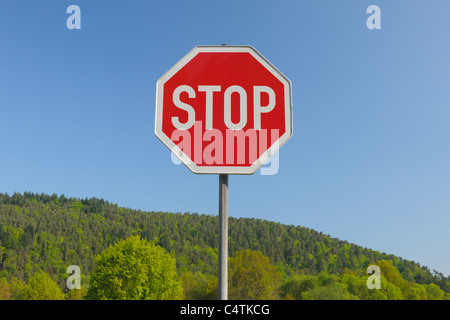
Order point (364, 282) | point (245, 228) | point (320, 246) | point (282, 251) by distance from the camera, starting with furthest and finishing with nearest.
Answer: point (245, 228) → point (320, 246) → point (282, 251) → point (364, 282)

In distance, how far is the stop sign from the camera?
131 inches

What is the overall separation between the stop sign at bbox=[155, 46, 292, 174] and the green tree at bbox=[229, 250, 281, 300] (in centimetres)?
6045

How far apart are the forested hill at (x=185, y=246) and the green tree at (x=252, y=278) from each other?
223 ft

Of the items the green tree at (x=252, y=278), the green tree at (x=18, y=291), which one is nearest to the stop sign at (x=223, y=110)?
the green tree at (x=252, y=278)

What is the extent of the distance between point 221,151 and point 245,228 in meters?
181

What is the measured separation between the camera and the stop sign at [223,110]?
332 centimetres

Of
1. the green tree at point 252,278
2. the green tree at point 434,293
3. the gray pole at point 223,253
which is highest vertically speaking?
the gray pole at point 223,253

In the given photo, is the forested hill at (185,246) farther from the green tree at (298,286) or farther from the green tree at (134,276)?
the green tree at (134,276)

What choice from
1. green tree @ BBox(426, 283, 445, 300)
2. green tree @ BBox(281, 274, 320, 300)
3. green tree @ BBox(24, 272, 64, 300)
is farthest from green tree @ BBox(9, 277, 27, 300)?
green tree @ BBox(426, 283, 445, 300)
